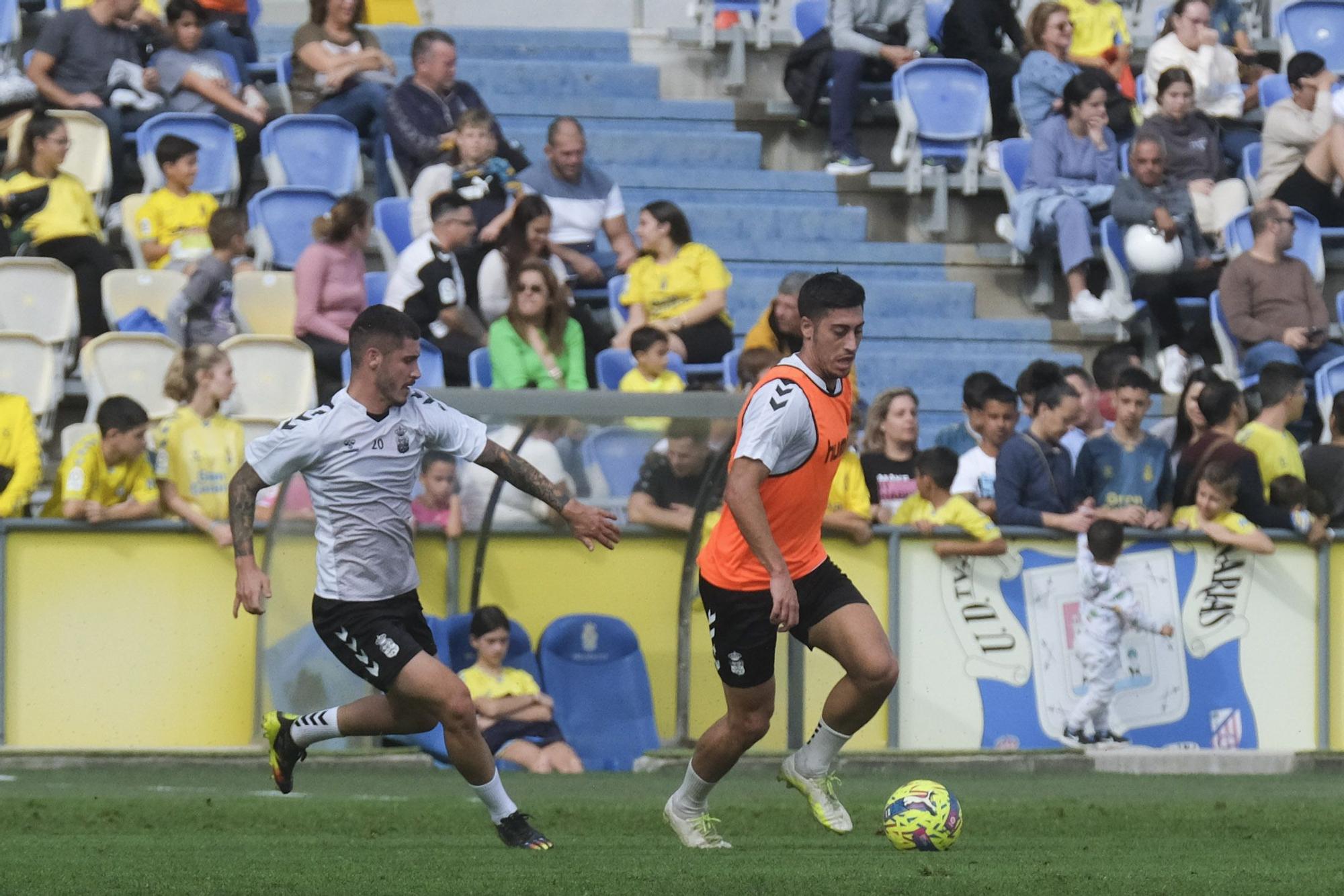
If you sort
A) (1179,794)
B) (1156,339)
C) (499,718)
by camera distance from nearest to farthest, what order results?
(1179,794), (499,718), (1156,339)

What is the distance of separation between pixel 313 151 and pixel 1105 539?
7.07 metres

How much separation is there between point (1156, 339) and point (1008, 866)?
9548 millimetres

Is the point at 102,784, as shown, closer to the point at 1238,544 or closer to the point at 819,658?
the point at 819,658

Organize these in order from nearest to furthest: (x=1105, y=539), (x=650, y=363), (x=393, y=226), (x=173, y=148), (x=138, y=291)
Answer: (x=1105, y=539), (x=650, y=363), (x=138, y=291), (x=173, y=148), (x=393, y=226)

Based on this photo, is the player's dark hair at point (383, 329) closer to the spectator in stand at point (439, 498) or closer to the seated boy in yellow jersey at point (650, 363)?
the spectator in stand at point (439, 498)

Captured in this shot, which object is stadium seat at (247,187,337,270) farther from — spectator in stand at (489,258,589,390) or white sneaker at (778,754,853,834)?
white sneaker at (778,754,853,834)

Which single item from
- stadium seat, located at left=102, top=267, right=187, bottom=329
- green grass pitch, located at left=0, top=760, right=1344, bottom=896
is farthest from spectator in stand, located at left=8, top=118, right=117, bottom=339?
green grass pitch, located at left=0, top=760, right=1344, bottom=896

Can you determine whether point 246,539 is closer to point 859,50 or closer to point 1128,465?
point 1128,465

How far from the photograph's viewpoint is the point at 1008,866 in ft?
24.8

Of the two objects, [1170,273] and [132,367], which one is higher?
[1170,273]

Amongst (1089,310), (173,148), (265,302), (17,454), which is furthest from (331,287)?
(1089,310)

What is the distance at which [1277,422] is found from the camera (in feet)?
45.6

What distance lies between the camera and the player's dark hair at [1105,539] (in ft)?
41.3

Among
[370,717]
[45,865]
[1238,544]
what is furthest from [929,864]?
[1238,544]
